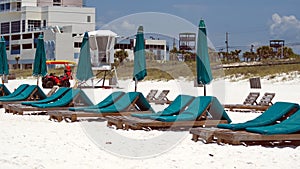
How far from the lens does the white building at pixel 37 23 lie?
69.2 metres

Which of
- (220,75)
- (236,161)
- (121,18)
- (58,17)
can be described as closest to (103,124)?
(121,18)

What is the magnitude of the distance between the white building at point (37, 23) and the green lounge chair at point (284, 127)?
59658mm

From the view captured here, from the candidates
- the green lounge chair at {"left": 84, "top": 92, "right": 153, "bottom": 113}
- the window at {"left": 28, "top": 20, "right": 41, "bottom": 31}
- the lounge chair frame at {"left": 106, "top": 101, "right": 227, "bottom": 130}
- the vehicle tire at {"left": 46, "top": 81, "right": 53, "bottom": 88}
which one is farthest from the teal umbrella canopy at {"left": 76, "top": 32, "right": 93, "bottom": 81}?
the window at {"left": 28, "top": 20, "right": 41, "bottom": 31}

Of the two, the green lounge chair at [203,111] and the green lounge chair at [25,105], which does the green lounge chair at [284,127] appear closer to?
the green lounge chair at [203,111]

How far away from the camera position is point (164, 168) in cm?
696

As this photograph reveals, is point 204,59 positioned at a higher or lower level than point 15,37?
lower

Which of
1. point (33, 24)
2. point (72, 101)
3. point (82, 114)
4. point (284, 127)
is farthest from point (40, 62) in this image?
point (33, 24)

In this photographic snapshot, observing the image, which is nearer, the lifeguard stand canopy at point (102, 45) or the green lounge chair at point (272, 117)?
the green lounge chair at point (272, 117)

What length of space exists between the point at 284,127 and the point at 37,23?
223 feet

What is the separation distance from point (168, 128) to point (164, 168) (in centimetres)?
398

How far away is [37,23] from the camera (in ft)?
243

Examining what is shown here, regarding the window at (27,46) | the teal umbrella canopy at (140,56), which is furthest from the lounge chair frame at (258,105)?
the window at (27,46)

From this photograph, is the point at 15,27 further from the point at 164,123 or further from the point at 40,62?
the point at 164,123

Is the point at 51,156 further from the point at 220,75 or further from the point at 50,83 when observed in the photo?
the point at 220,75
